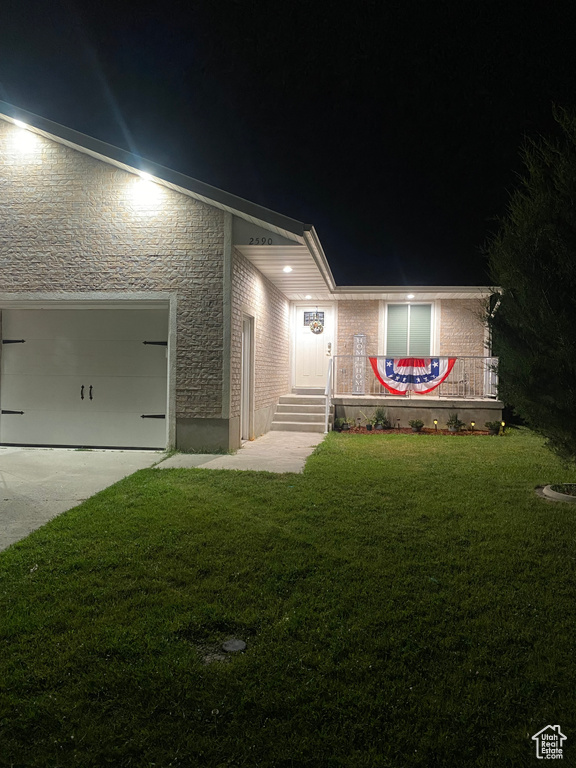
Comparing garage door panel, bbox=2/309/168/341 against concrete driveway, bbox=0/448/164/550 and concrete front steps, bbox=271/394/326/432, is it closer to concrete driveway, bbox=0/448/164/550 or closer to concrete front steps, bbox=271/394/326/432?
concrete driveway, bbox=0/448/164/550

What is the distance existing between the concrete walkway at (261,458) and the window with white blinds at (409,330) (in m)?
4.92

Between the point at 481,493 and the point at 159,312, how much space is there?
597 centimetres

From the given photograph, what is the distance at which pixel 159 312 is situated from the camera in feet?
30.8

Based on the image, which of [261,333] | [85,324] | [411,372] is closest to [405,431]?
[411,372]

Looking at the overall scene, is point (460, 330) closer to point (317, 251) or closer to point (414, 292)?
point (414, 292)

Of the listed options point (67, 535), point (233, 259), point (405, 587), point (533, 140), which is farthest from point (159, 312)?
point (405, 587)

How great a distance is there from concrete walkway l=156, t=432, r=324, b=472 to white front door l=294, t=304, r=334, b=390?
4209 mm

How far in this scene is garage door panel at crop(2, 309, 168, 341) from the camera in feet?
31.1

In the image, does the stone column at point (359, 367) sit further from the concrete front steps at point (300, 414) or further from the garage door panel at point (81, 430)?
the garage door panel at point (81, 430)

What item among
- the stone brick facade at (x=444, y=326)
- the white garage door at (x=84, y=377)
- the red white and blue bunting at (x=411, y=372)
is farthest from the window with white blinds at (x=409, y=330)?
the white garage door at (x=84, y=377)

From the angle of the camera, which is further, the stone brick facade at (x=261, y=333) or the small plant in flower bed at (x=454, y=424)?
the small plant in flower bed at (x=454, y=424)

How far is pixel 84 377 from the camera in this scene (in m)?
9.65

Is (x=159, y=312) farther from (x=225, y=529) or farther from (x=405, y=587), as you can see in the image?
(x=405, y=587)

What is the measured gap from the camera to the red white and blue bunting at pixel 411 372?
13227mm
